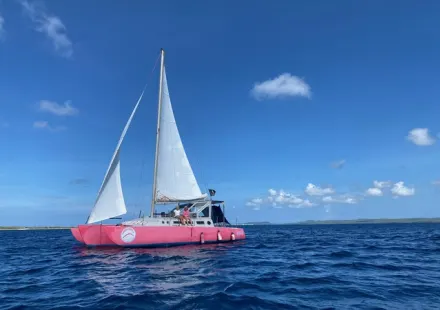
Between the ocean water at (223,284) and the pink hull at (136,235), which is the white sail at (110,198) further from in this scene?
the ocean water at (223,284)

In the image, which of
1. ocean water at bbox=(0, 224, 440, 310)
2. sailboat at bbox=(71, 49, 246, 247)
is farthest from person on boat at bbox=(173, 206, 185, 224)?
ocean water at bbox=(0, 224, 440, 310)

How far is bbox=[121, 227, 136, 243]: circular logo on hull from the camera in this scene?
2176cm

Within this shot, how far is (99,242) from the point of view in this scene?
880 inches

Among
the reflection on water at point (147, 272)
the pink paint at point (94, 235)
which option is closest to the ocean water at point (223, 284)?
the reflection on water at point (147, 272)

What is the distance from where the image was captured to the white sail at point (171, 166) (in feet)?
87.1

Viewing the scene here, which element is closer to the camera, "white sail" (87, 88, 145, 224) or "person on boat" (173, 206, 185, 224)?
"white sail" (87, 88, 145, 224)

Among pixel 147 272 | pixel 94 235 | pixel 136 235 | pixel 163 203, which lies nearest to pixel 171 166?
pixel 163 203

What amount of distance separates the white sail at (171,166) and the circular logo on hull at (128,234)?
4682 mm

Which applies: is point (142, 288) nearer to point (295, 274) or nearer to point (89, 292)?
point (89, 292)

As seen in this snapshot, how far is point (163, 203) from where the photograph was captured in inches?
1049

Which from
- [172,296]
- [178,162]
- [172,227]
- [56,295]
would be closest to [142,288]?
[172,296]

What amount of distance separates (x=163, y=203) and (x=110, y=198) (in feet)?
16.5

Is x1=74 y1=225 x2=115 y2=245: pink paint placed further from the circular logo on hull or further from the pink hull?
the circular logo on hull

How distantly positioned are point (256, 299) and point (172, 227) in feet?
50.8
